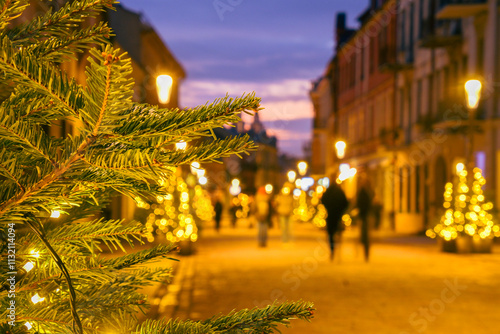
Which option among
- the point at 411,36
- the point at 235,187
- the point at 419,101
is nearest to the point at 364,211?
the point at 419,101

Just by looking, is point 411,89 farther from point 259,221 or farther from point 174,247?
point 174,247

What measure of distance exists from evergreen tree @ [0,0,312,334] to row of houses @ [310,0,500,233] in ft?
56.6

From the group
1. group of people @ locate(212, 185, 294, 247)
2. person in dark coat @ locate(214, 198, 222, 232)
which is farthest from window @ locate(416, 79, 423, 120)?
group of people @ locate(212, 185, 294, 247)

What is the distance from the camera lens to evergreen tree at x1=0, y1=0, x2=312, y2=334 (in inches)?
57.7

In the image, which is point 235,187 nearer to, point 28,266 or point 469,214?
point 469,214

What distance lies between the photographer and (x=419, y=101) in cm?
3369

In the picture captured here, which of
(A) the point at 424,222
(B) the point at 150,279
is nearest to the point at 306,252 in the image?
(A) the point at 424,222

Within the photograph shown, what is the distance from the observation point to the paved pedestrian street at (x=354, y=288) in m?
8.62

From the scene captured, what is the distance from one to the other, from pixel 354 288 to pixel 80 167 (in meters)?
10.3

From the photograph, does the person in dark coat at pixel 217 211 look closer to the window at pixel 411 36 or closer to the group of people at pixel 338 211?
the window at pixel 411 36

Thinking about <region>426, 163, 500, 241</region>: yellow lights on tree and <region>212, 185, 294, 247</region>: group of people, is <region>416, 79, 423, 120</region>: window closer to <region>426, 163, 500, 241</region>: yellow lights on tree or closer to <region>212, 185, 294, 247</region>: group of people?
<region>212, 185, 294, 247</region>: group of people

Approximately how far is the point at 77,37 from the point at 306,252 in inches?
696

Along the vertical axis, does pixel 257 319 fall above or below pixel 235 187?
below

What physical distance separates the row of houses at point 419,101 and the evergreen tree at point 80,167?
679 inches
